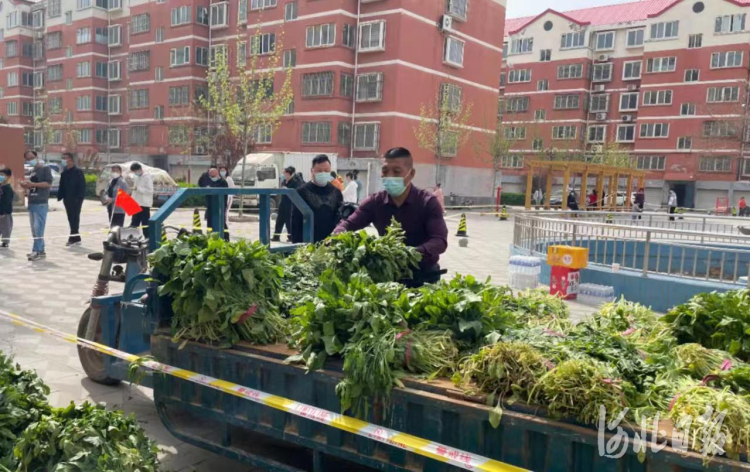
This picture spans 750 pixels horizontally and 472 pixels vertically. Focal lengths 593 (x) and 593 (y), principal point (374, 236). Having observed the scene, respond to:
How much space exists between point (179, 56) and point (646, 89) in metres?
35.2

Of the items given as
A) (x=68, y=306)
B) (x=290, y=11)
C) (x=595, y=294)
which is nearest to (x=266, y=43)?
(x=290, y=11)

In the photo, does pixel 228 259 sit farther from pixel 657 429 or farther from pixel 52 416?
pixel 657 429

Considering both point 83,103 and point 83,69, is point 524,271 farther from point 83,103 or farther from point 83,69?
point 83,69

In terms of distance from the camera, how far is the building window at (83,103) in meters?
49.6

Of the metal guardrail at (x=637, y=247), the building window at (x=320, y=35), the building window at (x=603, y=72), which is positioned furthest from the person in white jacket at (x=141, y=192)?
the building window at (x=603, y=72)

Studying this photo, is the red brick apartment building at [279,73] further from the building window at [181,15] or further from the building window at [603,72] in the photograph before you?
the building window at [603,72]

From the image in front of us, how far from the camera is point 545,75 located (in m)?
52.3

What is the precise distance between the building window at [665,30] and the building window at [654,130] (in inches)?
260

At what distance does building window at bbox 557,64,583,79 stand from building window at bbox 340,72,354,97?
2457 centimetres

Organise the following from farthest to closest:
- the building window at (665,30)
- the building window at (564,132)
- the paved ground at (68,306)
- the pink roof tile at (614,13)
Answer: the building window at (564,132)
the pink roof tile at (614,13)
the building window at (665,30)
the paved ground at (68,306)

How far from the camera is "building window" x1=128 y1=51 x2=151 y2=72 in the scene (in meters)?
44.4

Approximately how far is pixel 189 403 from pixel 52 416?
830 millimetres

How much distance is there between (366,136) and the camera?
34.5 meters

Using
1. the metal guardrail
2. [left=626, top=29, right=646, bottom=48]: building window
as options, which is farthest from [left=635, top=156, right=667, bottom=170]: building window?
the metal guardrail
